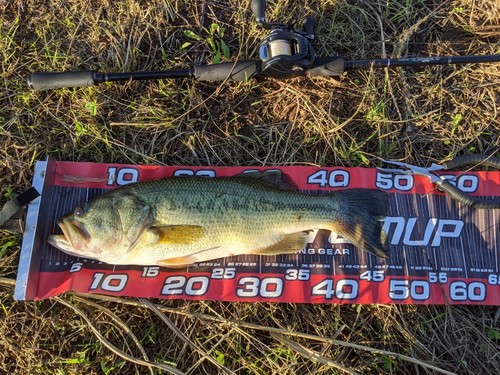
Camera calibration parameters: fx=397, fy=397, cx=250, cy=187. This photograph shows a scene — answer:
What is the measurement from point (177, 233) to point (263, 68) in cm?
147

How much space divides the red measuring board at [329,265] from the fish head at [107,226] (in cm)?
31

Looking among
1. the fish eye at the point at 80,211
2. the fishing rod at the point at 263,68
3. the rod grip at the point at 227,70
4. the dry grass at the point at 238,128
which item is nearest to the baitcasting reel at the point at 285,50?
the fishing rod at the point at 263,68

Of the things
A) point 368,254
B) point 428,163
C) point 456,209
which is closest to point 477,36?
→ point 428,163

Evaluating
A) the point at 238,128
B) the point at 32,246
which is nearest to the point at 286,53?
the point at 238,128

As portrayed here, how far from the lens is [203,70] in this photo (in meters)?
3.26

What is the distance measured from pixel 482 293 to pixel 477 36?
7.72ft

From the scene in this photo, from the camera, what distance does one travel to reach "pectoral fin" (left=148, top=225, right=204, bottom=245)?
113 inches

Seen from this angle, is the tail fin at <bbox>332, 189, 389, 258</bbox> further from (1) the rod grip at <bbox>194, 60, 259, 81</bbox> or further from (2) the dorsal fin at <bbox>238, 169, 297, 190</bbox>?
(1) the rod grip at <bbox>194, 60, 259, 81</bbox>

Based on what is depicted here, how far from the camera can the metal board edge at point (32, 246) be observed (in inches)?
118

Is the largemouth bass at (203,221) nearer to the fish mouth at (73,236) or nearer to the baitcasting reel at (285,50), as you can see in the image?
the fish mouth at (73,236)

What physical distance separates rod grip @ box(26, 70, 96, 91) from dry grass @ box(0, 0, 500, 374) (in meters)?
0.24

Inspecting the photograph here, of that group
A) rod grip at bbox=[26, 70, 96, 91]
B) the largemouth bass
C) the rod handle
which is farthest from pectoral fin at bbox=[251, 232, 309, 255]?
rod grip at bbox=[26, 70, 96, 91]

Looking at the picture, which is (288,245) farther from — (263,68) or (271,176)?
(263,68)

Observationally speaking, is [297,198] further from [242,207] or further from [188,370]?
[188,370]
